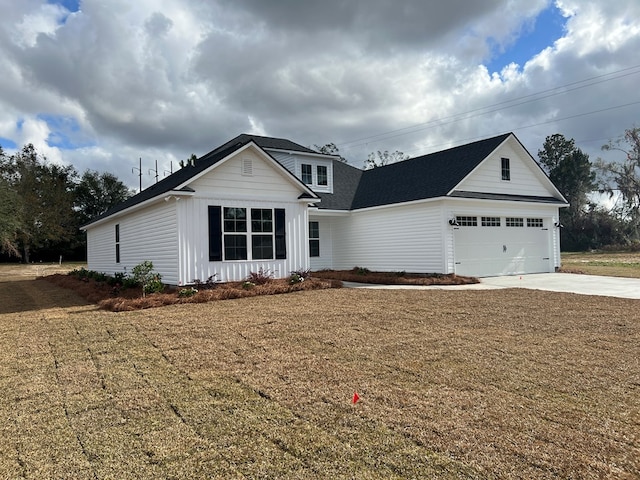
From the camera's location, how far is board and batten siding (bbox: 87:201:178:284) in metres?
12.6

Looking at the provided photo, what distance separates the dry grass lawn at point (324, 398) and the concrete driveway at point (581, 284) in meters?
4.03

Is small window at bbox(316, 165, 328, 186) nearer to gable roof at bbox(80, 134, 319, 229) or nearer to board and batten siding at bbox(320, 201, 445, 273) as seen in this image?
gable roof at bbox(80, 134, 319, 229)

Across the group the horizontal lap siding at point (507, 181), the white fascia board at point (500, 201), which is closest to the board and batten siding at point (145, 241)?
the white fascia board at point (500, 201)

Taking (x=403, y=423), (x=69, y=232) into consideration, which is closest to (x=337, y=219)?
(x=403, y=423)

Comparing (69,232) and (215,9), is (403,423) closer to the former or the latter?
(215,9)

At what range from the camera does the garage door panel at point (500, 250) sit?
54.0 feet

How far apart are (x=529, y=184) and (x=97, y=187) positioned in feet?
149

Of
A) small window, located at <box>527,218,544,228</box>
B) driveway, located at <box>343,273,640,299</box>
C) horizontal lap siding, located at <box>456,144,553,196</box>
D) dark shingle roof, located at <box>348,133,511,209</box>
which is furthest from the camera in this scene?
small window, located at <box>527,218,544,228</box>

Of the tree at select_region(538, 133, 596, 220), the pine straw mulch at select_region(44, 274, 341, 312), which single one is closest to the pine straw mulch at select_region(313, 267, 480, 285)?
the pine straw mulch at select_region(44, 274, 341, 312)

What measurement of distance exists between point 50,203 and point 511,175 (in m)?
41.9

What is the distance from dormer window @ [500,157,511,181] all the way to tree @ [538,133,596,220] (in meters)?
34.6

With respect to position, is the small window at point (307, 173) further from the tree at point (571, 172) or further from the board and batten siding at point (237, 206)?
the tree at point (571, 172)

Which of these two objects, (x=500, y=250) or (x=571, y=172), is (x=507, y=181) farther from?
(x=571, y=172)

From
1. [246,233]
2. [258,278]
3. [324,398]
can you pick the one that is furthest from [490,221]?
[324,398]
